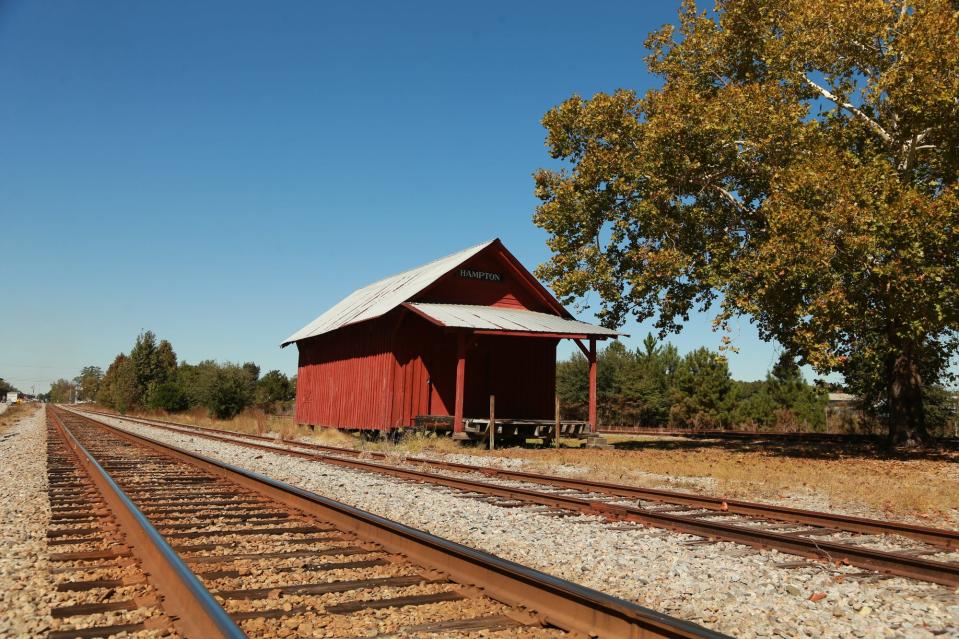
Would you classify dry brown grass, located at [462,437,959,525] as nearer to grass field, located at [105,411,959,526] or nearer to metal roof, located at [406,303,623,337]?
grass field, located at [105,411,959,526]

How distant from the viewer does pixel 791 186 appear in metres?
16.3

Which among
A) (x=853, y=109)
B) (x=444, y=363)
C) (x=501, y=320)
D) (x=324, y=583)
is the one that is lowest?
(x=324, y=583)

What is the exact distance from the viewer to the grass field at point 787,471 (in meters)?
10.5

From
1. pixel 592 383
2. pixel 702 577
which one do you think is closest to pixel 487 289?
pixel 592 383

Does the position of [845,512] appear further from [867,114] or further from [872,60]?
[867,114]

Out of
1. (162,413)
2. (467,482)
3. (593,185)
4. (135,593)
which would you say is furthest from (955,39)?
(162,413)

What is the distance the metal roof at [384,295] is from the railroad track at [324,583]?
15560 millimetres

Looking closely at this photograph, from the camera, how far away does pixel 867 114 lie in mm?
Result: 20422

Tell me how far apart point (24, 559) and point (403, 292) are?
19402mm

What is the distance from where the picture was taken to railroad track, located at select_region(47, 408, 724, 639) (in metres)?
3.71

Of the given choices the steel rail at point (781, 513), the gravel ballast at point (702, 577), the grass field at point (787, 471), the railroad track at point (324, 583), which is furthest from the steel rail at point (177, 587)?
the grass field at point (787, 471)

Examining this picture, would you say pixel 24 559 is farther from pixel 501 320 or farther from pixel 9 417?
pixel 9 417

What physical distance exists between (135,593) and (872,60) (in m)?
20.4

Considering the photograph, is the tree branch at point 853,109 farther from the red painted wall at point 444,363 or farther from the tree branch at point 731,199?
the red painted wall at point 444,363
